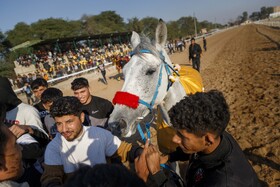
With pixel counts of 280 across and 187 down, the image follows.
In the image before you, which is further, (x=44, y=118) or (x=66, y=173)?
(x=44, y=118)

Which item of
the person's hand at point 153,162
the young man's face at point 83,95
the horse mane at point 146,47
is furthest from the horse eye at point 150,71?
the young man's face at point 83,95

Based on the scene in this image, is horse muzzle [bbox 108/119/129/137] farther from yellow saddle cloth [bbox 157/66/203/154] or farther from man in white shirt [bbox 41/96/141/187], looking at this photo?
yellow saddle cloth [bbox 157/66/203/154]

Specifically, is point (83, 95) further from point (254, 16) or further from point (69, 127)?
point (254, 16)

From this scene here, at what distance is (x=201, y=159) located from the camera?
1645 mm

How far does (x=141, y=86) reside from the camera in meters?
2.58

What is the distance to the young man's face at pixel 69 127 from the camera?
2.19 m

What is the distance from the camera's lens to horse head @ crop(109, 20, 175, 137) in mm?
2521

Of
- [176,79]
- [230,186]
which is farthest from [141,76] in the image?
[230,186]

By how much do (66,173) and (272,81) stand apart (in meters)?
8.54

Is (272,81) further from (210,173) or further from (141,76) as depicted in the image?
(210,173)

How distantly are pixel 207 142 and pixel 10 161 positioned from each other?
56.1 inches

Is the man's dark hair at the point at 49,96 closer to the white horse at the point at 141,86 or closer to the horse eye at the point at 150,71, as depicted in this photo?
the white horse at the point at 141,86

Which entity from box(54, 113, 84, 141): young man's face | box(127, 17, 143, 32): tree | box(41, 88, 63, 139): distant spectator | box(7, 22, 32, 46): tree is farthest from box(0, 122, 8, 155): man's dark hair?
box(7, 22, 32, 46): tree

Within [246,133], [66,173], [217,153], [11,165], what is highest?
[11,165]
